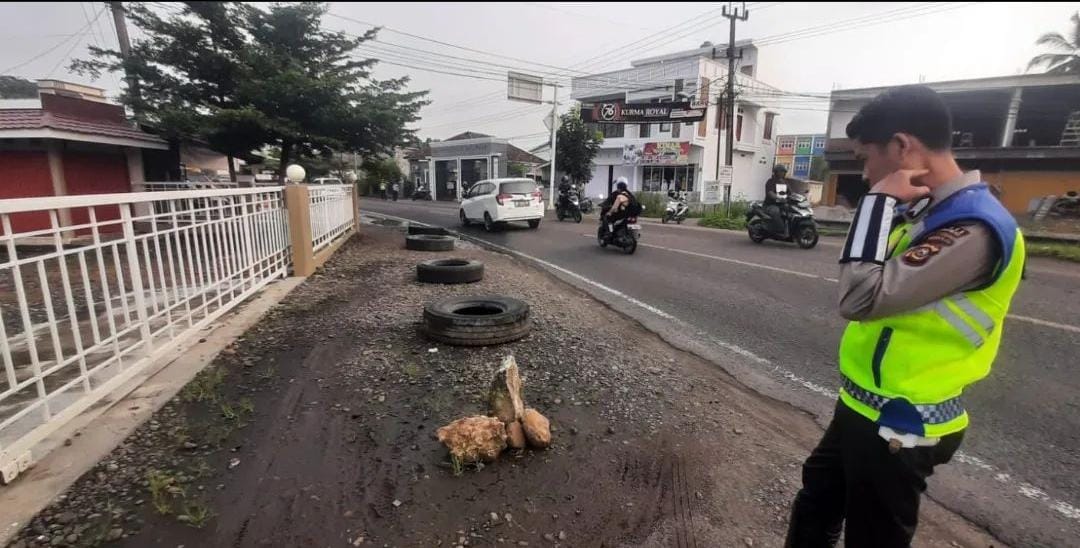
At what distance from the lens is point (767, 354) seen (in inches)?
171

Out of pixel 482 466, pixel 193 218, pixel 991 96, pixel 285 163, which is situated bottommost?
pixel 482 466

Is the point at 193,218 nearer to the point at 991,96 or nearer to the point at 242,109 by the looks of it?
the point at 242,109

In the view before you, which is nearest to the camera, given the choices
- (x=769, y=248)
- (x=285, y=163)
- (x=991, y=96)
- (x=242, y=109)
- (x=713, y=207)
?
(x=242, y=109)

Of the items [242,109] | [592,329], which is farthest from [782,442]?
[242,109]

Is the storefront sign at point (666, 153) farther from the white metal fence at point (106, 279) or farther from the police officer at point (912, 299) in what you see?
the police officer at point (912, 299)

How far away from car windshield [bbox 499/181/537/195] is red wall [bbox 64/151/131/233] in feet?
30.3

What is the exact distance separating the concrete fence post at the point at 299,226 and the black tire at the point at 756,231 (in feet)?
29.3

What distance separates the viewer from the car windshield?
14.1 m

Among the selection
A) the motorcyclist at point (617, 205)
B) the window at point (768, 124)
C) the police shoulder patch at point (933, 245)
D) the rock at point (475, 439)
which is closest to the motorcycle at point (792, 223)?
the motorcyclist at point (617, 205)

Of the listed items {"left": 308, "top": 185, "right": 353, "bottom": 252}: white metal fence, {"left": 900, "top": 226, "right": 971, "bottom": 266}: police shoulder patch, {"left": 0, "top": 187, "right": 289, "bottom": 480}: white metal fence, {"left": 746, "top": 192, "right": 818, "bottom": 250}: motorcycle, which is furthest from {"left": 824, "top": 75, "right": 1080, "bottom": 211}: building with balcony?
{"left": 900, "top": 226, "right": 971, "bottom": 266}: police shoulder patch

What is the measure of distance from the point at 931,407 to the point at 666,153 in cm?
2783

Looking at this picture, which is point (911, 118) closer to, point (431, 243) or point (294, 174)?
point (294, 174)

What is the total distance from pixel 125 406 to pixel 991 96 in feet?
95.2

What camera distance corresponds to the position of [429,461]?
2453 mm
